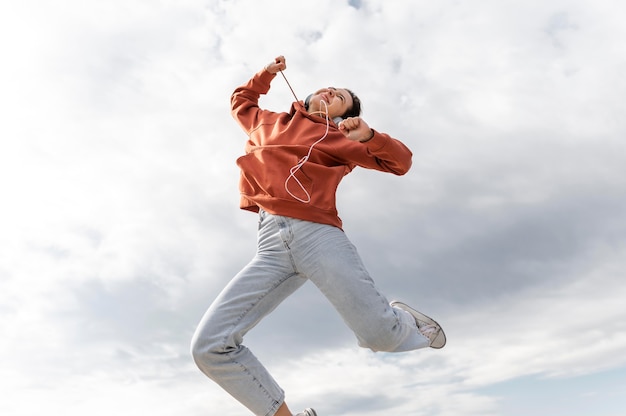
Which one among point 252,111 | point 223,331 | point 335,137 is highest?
point 252,111

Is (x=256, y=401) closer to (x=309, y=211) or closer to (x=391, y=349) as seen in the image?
(x=391, y=349)

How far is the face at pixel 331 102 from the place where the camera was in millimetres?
4801

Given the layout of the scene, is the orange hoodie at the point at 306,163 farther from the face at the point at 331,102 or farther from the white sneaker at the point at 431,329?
the white sneaker at the point at 431,329

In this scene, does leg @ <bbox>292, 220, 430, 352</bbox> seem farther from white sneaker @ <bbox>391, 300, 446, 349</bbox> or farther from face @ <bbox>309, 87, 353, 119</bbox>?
face @ <bbox>309, 87, 353, 119</bbox>


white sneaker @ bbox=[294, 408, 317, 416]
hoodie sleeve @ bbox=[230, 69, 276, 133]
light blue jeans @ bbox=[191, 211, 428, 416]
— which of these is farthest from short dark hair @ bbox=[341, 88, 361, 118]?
white sneaker @ bbox=[294, 408, 317, 416]

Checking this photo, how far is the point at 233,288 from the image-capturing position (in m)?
4.11

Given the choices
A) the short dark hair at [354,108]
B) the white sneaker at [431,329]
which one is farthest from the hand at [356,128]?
the white sneaker at [431,329]

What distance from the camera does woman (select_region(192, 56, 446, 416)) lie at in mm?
3994

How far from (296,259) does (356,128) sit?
922 millimetres

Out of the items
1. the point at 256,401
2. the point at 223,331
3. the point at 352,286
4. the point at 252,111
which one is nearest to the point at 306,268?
the point at 352,286

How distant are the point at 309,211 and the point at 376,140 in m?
0.64

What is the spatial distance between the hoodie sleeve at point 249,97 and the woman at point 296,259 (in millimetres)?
525

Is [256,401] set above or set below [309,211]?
below

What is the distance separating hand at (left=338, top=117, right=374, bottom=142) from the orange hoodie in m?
0.08
